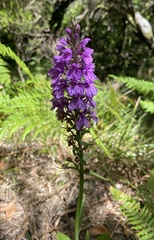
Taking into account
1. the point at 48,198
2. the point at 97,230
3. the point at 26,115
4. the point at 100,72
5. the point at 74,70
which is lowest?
the point at 97,230

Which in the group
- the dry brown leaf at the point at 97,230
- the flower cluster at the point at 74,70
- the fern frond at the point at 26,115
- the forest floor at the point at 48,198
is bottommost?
the dry brown leaf at the point at 97,230

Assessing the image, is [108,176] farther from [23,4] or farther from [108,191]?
[23,4]

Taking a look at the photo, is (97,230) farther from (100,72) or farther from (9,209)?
(100,72)

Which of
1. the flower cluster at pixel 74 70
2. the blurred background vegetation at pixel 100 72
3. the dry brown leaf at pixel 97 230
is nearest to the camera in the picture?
the flower cluster at pixel 74 70

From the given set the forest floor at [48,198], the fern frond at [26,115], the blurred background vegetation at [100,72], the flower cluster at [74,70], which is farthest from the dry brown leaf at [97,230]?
the flower cluster at [74,70]

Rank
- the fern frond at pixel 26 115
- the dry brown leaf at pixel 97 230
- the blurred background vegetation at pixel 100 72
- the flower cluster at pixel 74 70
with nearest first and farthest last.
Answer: the flower cluster at pixel 74 70
the dry brown leaf at pixel 97 230
the fern frond at pixel 26 115
the blurred background vegetation at pixel 100 72

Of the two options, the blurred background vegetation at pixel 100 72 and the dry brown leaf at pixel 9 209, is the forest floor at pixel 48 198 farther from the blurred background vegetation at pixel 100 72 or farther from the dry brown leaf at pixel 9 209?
the blurred background vegetation at pixel 100 72

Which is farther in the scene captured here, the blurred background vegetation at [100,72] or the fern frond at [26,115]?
the blurred background vegetation at [100,72]

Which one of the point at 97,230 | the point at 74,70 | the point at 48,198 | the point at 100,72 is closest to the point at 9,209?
the point at 48,198

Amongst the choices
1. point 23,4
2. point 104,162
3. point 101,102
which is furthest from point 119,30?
point 104,162
